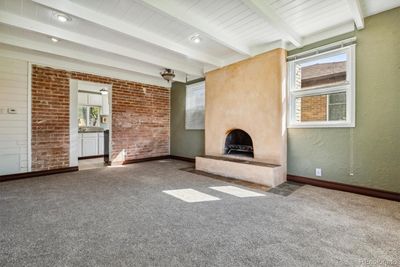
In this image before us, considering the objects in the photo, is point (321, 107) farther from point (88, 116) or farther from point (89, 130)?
point (88, 116)

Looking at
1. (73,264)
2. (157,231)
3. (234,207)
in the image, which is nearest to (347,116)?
(234,207)

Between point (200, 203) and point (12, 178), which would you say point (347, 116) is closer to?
point (200, 203)

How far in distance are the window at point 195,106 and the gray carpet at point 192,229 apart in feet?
9.41

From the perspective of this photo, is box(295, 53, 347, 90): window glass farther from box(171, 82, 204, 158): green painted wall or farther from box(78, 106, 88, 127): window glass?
box(78, 106, 88, 127): window glass

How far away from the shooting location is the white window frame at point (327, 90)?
2994 millimetres

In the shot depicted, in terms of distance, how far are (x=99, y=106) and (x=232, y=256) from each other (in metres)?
7.48

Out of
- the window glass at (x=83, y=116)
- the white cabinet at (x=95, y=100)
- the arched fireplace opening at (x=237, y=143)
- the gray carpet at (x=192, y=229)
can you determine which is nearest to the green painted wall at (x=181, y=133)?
the arched fireplace opening at (x=237, y=143)

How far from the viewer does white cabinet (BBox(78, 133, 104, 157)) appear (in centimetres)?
634

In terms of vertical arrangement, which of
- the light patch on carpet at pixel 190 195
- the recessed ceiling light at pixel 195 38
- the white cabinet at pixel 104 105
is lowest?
the light patch on carpet at pixel 190 195

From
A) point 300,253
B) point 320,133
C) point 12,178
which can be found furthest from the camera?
point 12,178

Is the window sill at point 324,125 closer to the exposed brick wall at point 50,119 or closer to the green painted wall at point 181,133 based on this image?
the green painted wall at point 181,133

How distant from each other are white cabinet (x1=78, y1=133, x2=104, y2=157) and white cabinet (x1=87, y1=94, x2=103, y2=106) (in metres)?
1.30

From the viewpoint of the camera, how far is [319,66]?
3416 millimetres

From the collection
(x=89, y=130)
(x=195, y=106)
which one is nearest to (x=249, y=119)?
(x=195, y=106)
